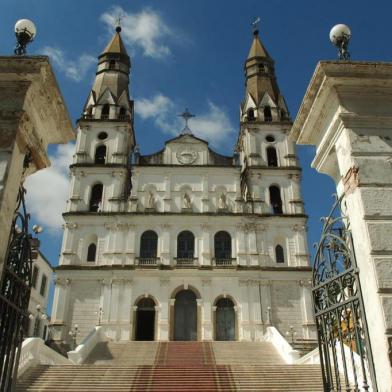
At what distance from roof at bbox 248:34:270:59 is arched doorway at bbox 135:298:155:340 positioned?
21.8 metres

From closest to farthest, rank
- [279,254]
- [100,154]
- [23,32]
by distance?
[23,32], [279,254], [100,154]

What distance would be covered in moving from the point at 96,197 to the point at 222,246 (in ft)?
28.8

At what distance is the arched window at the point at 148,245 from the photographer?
26.8 meters

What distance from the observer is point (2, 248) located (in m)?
4.82

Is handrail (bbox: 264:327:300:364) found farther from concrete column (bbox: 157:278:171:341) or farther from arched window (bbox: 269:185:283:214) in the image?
arched window (bbox: 269:185:283:214)

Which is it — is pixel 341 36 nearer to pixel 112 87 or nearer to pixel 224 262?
pixel 224 262

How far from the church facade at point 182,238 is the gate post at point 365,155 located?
20.5 metres

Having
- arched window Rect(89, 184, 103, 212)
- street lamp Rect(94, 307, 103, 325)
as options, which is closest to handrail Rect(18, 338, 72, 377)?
street lamp Rect(94, 307, 103, 325)

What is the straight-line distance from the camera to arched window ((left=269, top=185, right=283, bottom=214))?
2912 cm

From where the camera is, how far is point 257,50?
36.7m

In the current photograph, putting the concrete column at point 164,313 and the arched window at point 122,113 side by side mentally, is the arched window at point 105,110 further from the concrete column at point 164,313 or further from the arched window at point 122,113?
the concrete column at point 164,313

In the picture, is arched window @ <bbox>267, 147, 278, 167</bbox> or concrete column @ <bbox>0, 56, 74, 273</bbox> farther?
arched window @ <bbox>267, 147, 278, 167</bbox>

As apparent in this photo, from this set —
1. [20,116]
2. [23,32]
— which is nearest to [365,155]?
[20,116]

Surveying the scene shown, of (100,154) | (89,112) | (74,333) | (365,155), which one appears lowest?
(365,155)
